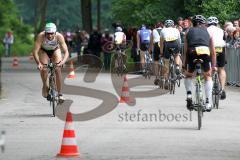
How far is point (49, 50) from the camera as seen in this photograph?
19.5 metres

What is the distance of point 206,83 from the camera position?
57.8 feet

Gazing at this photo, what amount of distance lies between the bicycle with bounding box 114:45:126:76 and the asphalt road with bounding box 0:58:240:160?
8437 mm

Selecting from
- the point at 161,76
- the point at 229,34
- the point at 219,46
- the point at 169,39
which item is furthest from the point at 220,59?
the point at 229,34

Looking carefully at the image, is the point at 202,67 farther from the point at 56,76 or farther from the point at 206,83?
the point at 56,76

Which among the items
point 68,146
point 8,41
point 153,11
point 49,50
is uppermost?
point 153,11

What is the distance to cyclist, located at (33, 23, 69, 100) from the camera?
1912cm

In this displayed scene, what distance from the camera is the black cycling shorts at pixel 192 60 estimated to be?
1738 centimetres

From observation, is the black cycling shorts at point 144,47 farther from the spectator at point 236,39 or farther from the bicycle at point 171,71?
the bicycle at point 171,71

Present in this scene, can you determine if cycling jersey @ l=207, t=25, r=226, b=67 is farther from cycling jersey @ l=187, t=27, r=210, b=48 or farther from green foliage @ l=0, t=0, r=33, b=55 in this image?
green foliage @ l=0, t=0, r=33, b=55

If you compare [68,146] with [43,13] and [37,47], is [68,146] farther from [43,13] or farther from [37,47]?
[43,13]

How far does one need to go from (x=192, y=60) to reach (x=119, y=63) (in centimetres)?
1761

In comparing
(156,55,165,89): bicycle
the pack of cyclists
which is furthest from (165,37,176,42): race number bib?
(156,55,165,89): bicycle

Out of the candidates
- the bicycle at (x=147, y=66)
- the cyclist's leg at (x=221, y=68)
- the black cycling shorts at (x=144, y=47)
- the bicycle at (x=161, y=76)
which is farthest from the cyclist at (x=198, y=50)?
the black cycling shorts at (x=144, y=47)

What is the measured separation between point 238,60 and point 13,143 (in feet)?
51.0
